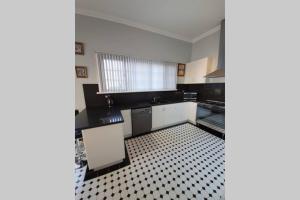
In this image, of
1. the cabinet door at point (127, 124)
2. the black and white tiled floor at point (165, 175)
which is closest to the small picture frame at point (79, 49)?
the cabinet door at point (127, 124)

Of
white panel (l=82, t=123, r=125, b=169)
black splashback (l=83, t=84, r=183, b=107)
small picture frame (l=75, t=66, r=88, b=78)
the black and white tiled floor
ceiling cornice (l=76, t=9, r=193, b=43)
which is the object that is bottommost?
the black and white tiled floor

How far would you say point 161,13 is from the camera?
2.19 m

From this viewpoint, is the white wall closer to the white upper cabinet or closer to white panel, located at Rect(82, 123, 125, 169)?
the white upper cabinet

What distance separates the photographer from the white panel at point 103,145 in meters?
1.49

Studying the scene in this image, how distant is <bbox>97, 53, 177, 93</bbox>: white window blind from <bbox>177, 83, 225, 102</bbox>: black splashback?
2.00 ft

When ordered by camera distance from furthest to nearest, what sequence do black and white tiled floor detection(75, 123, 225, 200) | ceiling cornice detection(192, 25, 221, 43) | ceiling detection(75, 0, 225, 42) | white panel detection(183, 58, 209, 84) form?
white panel detection(183, 58, 209, 84), ceiling cornice detection(192, 25, 221, 43), ceiling detection(75, 0, 225, 42), black and white tiled floor detection(75, 123, 225, 200)

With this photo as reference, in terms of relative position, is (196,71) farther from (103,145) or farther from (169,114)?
(103,145)

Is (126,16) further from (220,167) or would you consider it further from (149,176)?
(220,167)

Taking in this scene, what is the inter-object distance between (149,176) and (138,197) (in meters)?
0.30

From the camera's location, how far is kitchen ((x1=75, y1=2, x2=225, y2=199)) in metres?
1.48

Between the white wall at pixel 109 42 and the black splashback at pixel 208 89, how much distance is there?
1.31 m

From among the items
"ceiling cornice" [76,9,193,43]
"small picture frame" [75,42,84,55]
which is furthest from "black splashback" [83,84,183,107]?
"ceiling cornice" [76,9,193,43]

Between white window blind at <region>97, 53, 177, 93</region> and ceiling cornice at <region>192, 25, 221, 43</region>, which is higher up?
ceiling cornice at <region>192, 25, 221, 43</region>

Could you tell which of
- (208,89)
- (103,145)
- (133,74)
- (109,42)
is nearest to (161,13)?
(109,42)
